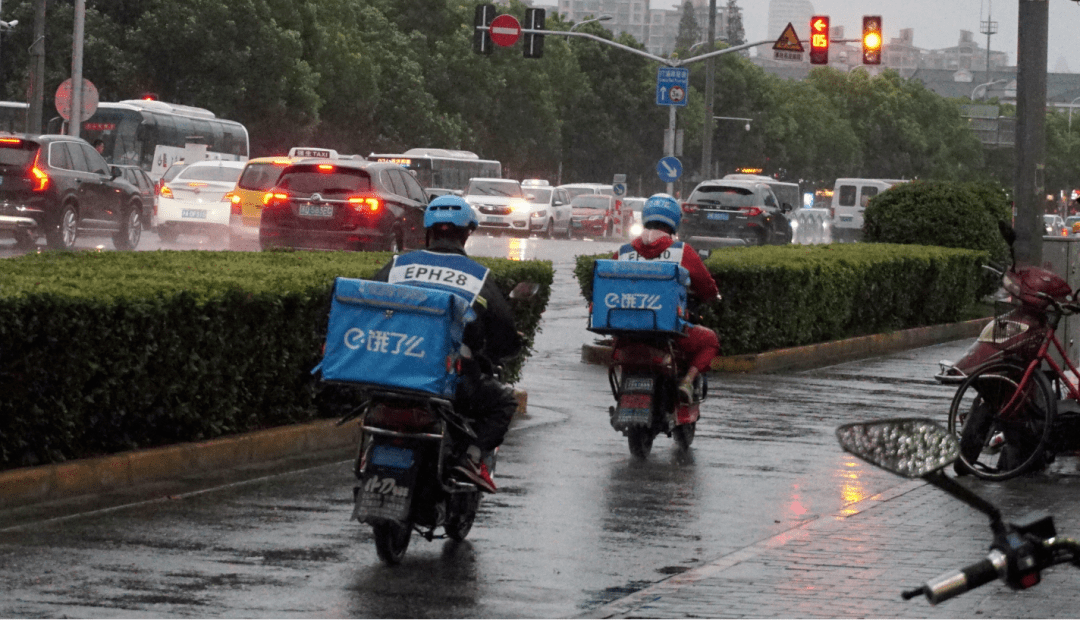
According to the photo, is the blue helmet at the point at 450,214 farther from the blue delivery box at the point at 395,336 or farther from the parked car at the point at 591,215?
the parked car at the point at 591,215

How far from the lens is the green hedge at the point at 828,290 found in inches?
661

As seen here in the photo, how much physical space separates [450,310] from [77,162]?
2149 cm

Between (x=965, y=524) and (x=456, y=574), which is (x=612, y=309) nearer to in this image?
(x=965, y=524)

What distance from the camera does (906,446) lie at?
9.86ft

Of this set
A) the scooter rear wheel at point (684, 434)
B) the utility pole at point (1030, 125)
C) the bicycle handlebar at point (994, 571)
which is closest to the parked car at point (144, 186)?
the utility pole at point (1030, 125)

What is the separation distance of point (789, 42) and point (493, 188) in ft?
44.0

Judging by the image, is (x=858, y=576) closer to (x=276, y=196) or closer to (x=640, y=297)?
(x=640, y=297)

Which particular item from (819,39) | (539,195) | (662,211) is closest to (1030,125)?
(662,211)

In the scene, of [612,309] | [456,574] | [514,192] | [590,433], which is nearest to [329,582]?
[456,574]

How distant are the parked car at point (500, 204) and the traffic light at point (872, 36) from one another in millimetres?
14048

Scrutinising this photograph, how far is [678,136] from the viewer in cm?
4509

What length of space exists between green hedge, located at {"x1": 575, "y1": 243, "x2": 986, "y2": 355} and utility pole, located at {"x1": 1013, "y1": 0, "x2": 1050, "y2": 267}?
7.00 ft

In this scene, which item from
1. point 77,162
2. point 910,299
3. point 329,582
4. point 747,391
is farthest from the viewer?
point 77,162

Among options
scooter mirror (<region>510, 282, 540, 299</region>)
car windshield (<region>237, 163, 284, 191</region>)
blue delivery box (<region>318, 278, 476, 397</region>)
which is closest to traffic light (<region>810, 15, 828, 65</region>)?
car windshield (<region>237, 163, 284, 191</region>)
